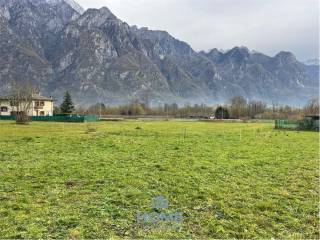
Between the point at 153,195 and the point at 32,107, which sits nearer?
the point at 153,195

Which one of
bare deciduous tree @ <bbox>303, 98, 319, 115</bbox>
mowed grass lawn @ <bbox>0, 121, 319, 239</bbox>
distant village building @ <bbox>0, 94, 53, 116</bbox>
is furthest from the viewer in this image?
bare deciduous tree @ <bbox>303, 98, 319, 115</bbox>

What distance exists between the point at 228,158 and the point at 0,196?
12647 millimetres

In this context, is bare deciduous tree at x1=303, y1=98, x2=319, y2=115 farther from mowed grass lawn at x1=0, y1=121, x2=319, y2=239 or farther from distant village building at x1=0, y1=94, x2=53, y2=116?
mowed grass lawn at x1=0, y1=121, x2=319, y2=239

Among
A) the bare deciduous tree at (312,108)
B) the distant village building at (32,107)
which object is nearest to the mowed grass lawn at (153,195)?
the distant village building at (32,107)

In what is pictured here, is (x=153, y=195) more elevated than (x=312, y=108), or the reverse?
(x=312, y=108)

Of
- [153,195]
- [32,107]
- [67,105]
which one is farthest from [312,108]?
[153,195]

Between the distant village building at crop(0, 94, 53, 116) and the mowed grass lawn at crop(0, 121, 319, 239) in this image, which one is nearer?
the mowed grass lawn at crop(0, 121, 319, 239)

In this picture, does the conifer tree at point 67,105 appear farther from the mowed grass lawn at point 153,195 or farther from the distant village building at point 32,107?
the mowed grass lawn at point 153,195

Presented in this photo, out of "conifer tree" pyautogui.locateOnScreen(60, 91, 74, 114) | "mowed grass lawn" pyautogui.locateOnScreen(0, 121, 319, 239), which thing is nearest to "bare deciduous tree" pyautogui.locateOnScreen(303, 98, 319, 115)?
"conifer tree" pyautogui.locateOnScreen(60, 91, 74, 114)

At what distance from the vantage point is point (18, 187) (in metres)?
12.8

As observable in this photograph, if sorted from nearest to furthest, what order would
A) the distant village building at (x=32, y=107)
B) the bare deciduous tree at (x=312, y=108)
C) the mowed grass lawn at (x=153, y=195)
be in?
1. the mowed grass lawn at (x=153, y=195)
2. the distant village building at (x=32, y=107)
3. the bare deciduous tree at (x=312, y=108)

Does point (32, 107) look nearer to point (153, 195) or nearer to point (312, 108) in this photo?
point (312, 108)

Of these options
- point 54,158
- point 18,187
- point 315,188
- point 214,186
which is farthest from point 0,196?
point 315,188

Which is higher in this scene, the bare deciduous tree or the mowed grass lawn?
the bare deciduous tree
